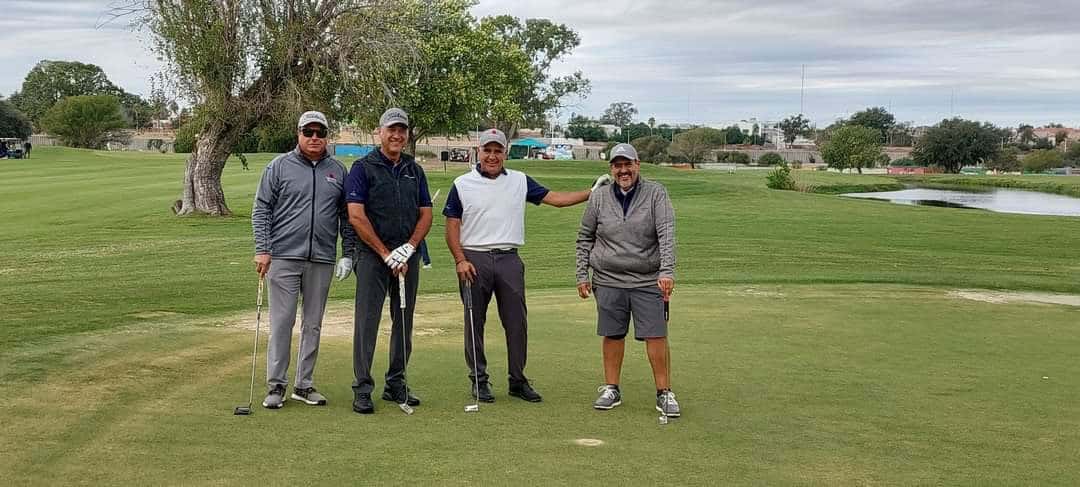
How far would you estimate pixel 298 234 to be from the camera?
7.66 meters

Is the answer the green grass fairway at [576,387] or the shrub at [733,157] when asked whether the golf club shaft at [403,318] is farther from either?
the shrub at [733,157]

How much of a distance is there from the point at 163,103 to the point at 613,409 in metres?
22.4

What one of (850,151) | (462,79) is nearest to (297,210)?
(462,79)

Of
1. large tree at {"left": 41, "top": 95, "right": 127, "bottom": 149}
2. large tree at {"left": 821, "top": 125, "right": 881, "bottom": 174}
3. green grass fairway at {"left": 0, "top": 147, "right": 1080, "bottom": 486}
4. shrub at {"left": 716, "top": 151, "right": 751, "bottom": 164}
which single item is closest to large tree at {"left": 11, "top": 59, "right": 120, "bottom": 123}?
large tree at {"left": 41, "top": 95, "right": 127, "bottom": 149}

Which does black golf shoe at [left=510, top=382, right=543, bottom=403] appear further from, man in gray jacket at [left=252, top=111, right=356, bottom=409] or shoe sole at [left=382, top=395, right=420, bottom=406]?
man in gray jacket at [left=252, top=111, right=356, bottom=409]

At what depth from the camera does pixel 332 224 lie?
25.5 ft

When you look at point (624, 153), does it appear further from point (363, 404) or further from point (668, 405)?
point (363, 404)

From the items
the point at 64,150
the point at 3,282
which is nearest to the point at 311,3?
the point at 3,282

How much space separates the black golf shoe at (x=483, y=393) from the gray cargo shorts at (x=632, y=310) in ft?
2.81

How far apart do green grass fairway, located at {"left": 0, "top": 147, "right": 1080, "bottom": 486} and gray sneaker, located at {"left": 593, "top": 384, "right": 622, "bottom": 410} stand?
5.0 inches

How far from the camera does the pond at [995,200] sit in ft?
163

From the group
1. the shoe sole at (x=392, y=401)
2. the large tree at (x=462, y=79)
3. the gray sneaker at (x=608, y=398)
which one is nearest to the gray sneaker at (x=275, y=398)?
the shoe sole at (x=392, y=401)

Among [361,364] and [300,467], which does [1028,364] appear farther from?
[300,467]

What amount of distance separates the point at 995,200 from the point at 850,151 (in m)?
47.0
